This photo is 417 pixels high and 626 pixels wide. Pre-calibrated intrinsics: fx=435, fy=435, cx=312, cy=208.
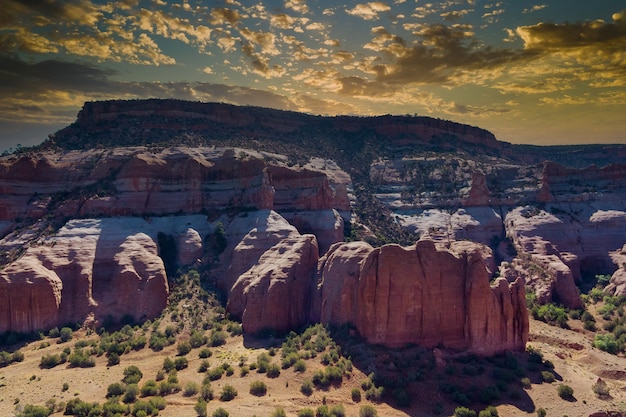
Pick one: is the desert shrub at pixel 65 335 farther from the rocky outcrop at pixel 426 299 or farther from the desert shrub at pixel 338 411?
the desert shrub at pixel 338 411

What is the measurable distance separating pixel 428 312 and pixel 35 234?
1895 inches

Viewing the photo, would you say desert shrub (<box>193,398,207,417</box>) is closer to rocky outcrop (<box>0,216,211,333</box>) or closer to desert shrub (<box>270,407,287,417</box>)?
desert shrub (<box>270,407,287,417</box>)

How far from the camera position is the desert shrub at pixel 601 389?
33.0m

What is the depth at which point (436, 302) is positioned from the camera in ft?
121

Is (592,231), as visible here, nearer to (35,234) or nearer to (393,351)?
(393,351)

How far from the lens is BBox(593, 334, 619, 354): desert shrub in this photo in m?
44.6

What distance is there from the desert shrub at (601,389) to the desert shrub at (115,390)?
1440 inches

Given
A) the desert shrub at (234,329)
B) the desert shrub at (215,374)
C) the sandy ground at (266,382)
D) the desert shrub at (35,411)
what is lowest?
the sandy ground at (266,382)

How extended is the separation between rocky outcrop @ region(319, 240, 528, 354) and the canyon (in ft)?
0.41

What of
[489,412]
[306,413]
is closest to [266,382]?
[306,413]

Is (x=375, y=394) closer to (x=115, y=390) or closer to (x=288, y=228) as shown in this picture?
(x=115, y=390)

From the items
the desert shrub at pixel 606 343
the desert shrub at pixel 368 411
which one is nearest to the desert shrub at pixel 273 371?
the desert shrub at pixel 368 411

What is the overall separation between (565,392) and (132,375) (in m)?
34.5

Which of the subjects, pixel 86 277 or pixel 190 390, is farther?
pixel 86 277
